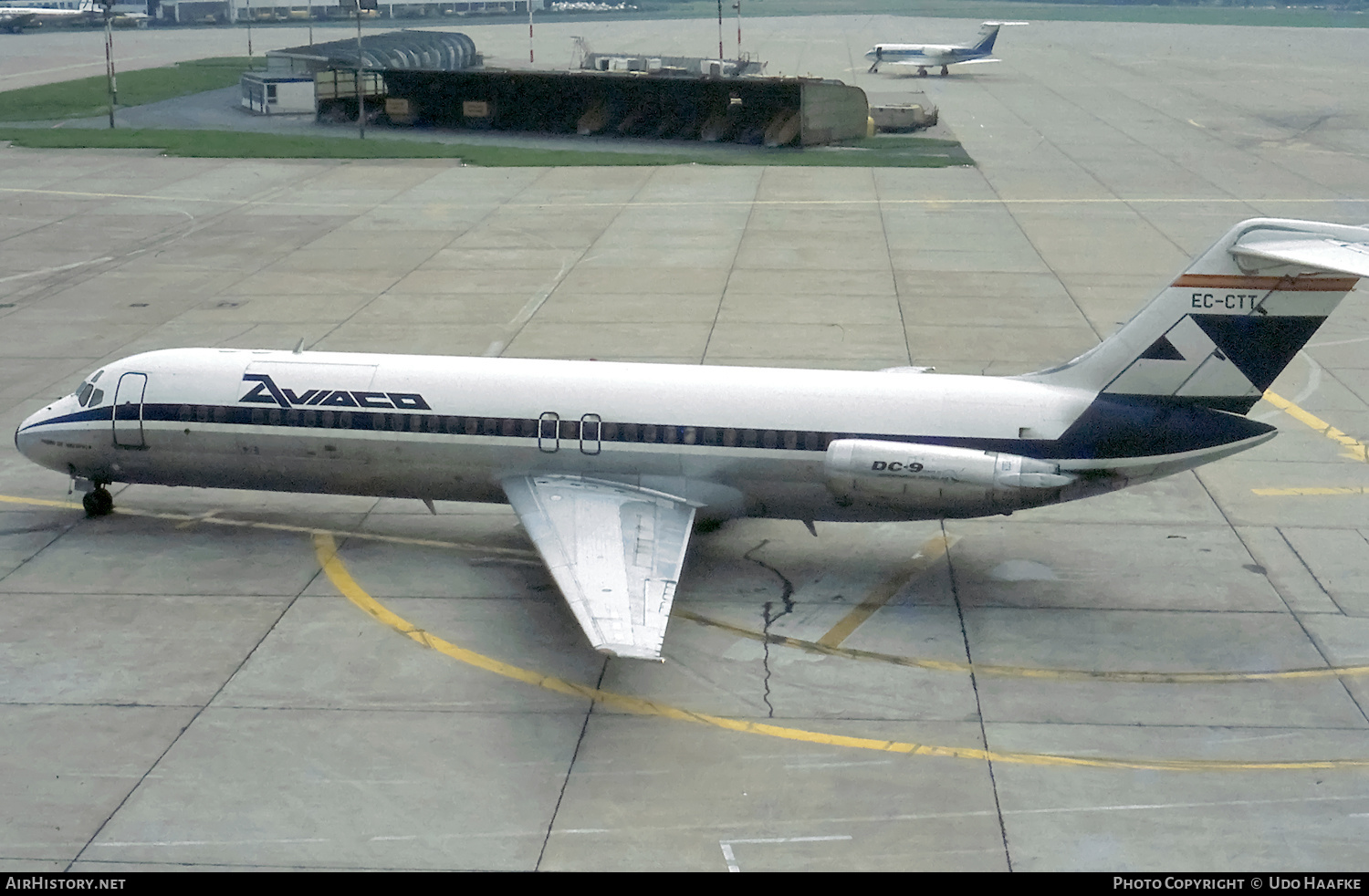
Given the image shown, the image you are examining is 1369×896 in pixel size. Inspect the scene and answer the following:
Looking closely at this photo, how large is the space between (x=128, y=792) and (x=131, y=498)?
10.1 metres

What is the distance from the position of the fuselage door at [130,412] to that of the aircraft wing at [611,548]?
244 inches

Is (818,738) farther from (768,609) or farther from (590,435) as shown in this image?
(590,435)

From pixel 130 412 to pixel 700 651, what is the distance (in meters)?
10.2

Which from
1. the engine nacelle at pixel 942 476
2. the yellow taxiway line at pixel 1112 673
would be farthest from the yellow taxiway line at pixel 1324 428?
the engine nacelle at pixel 942 476

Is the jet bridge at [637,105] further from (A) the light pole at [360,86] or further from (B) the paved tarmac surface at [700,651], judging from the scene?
(B) the paved tarmac surface at [700,651]

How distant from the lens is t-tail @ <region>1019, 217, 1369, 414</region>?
18.8 meters

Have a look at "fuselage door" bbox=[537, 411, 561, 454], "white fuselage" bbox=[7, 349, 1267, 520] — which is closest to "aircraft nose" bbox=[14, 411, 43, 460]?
"white fuselage" bbox=[7, 349, 1267, 520]

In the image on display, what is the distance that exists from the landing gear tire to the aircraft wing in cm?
744

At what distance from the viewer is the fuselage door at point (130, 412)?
22359mm

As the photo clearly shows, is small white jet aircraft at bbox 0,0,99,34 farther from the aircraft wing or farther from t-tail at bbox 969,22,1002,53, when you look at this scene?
the aircraft wing

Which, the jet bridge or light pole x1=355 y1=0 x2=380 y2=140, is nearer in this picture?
the jet bridge

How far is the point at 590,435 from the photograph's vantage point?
20.8m

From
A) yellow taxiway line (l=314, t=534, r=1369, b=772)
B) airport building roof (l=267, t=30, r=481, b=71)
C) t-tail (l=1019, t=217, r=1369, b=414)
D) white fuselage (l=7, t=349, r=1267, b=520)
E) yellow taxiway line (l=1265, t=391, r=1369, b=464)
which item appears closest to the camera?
yellow taxiway line (l=314, t=534, r=1369, b=772)

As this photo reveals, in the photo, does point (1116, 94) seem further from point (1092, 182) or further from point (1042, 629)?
point (1042, 629)
